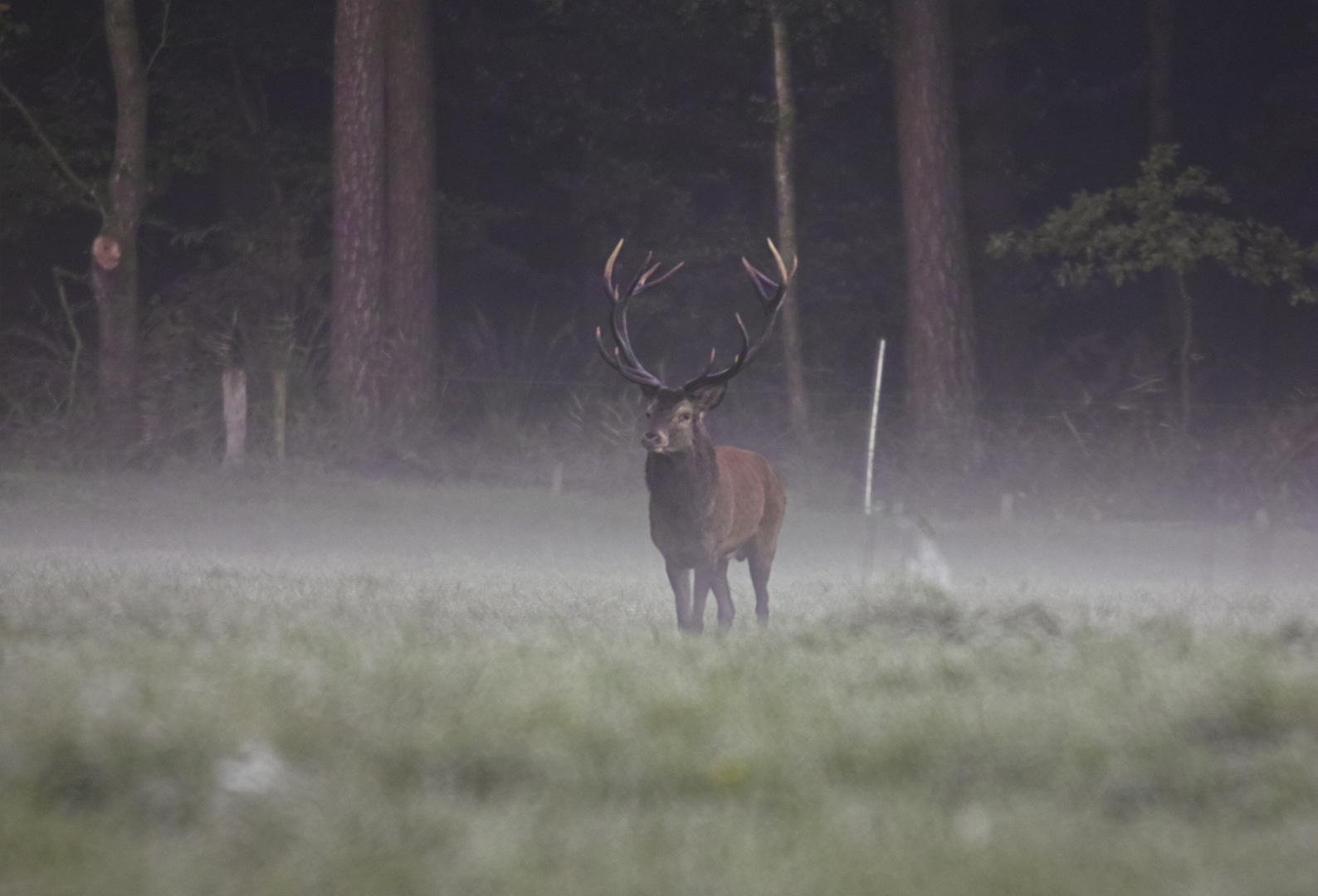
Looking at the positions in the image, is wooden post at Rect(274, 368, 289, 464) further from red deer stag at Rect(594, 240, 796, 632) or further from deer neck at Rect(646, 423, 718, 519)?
deer neck at Rect(646, 423, 718, 519)

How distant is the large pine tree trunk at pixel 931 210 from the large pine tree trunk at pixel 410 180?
6.17 meters

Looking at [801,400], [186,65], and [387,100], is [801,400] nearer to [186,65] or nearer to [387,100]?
[387,100]

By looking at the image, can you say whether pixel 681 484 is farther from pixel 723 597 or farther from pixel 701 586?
pixel 723 597

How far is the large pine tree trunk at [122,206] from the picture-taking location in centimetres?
2148

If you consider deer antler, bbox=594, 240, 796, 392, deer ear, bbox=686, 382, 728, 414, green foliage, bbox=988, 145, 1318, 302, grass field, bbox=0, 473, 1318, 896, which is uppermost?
green foliage, bbox=988, 145, 1318, 302

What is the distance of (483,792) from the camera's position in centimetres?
467

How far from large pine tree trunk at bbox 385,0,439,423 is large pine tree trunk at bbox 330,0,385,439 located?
0.30 m

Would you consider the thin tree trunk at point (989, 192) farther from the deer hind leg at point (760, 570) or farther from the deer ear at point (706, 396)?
the deer ear at point (706, 396)

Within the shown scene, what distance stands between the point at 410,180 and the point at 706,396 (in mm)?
12611

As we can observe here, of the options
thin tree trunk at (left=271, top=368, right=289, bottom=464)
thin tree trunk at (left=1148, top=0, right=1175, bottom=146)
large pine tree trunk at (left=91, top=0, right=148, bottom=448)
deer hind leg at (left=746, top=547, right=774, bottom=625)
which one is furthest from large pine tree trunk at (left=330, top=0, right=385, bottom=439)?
thin tree trunk at (left=1148, top=0, right=1175, bottom=146)

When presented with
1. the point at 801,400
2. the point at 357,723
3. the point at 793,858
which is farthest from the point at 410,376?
the point at 793,858

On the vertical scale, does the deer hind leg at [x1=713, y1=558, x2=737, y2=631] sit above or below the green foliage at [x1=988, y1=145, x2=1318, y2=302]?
below

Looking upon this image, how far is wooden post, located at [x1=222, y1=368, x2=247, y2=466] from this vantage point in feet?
61.3

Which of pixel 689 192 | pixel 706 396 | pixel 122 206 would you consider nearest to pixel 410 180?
pixel 122 206
